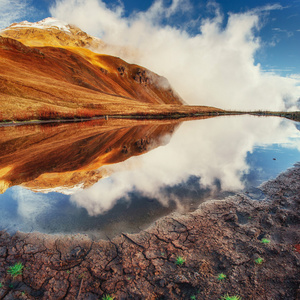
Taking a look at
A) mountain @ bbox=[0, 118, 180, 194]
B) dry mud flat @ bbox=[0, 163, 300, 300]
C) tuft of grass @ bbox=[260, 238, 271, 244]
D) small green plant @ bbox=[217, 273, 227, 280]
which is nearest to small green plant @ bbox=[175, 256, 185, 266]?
dry mud flat @ bbox=[0, 163, 300, 300]

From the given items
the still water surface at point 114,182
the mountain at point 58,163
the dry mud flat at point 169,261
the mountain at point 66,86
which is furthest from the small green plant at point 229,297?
the mountain at point 66,86

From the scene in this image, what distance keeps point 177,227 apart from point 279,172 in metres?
9.30

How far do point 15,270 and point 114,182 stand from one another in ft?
19.5

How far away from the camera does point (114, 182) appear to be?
9906mm

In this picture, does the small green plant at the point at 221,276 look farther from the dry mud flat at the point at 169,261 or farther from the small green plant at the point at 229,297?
the small green plant at the point at 229,297

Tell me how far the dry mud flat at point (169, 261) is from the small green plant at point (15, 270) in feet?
0.23

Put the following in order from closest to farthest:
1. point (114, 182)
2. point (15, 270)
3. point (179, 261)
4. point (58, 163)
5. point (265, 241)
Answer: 1. point (15, 270)
2. point (179, 261)
3. point (265, 241)
4. point (114, 182)
5. point (58, 163)

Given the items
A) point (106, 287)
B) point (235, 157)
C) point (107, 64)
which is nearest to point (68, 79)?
point (107, 64)

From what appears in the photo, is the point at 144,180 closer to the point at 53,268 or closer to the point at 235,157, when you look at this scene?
the point at 53,268

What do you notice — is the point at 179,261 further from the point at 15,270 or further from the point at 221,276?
the point at 15,270

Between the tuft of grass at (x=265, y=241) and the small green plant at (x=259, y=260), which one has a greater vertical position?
the small green plant at (x=259, y=260)

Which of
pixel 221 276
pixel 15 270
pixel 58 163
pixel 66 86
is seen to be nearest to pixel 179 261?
pixel 221 276

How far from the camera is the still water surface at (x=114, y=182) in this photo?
6.53m

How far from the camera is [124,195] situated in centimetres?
835
